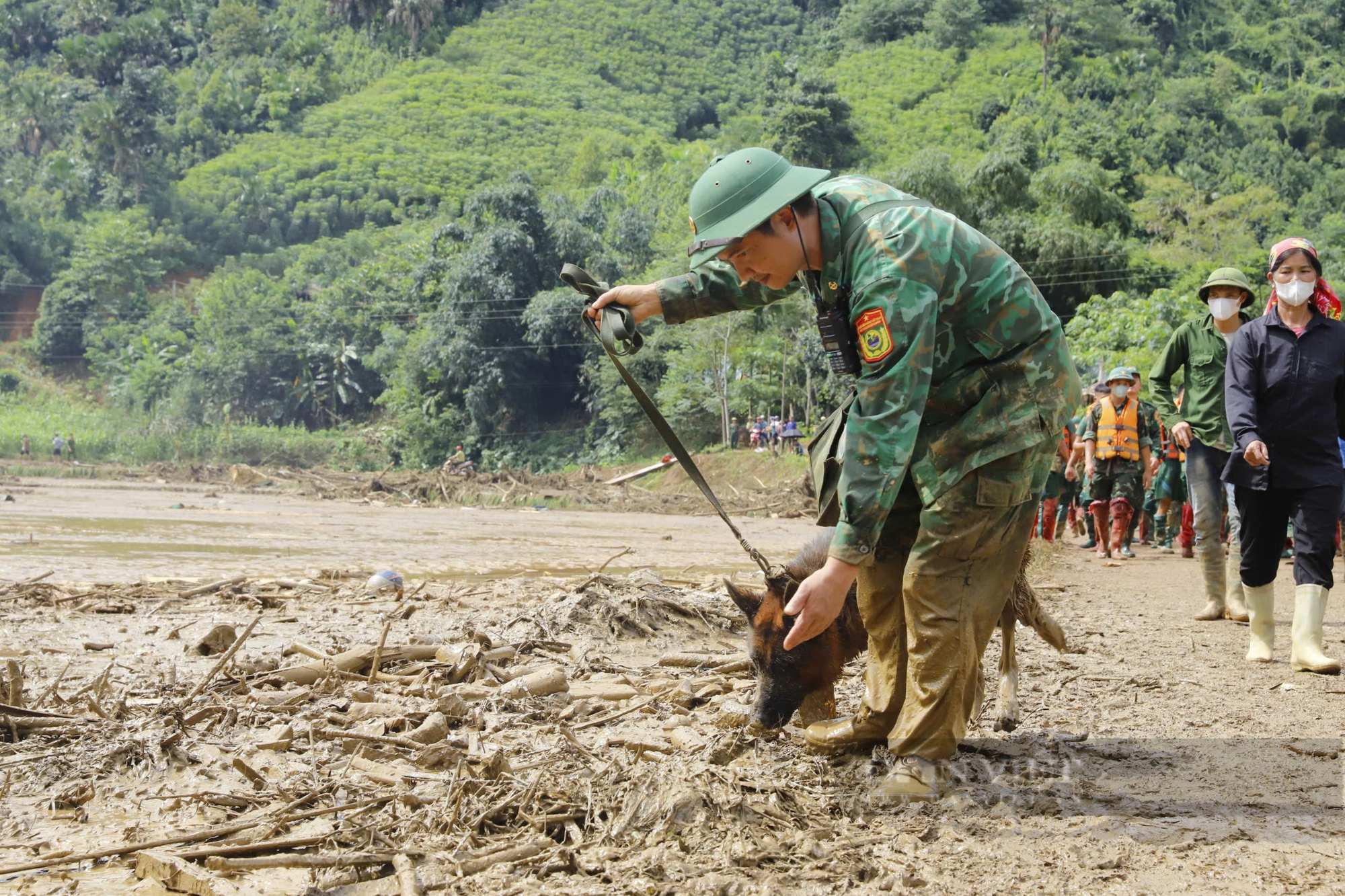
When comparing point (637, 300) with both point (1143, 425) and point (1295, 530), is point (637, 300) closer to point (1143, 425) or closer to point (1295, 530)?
point (1295, 530)

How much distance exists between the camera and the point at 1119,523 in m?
11.3

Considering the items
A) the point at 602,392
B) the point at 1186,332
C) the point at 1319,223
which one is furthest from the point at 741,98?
the point at 1186,332

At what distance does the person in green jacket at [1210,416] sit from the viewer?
6.55 meters

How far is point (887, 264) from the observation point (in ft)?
9.66

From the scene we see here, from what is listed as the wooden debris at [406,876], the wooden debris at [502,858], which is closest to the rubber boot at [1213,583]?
the wooden debris at [502,858]

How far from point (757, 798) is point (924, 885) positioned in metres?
0.65

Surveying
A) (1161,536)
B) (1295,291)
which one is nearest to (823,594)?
(1295,291)

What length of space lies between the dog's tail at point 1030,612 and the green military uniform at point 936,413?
2.34 feet

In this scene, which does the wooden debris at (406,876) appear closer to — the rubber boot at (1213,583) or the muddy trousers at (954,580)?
the muddy trousers at (954,580)

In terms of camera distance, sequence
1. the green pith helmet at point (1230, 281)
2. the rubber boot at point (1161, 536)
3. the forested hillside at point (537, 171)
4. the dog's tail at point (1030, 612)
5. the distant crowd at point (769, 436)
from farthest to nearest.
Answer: the forested hillside at point (537, 171)
the distant crowd at point (769, 436)
the rubber boot at point (1161, 536)
the green pith helmet at point (1230, 281)
the dog's tail at point (1030, 612)

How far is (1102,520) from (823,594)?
31.0 ft

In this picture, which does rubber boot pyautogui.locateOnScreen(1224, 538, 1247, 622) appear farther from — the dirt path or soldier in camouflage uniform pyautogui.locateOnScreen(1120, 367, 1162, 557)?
the dirt path

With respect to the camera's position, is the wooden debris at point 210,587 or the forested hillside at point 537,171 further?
the forested hillside at point 537,171

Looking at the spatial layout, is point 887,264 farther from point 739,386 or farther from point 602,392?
point 602,392
